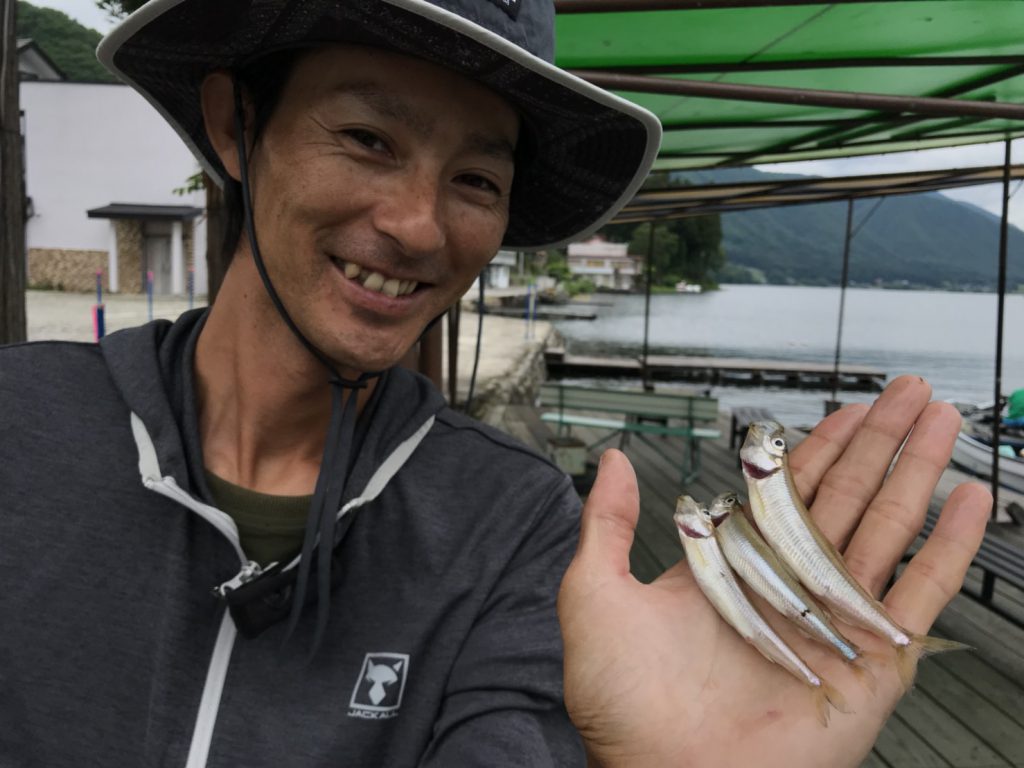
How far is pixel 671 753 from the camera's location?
4.26ft

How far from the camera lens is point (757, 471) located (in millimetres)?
1448

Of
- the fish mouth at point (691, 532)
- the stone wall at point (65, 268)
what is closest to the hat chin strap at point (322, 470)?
the fish mouth at point (691, 532)

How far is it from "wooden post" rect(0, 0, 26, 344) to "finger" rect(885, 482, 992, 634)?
3169 mm

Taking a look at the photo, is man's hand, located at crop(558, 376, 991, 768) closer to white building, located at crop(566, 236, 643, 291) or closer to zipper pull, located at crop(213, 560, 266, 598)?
zipper pull, located at crop(213, 560, 266, 598)

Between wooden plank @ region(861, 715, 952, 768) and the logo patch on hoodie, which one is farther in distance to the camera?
wooden plank @ region(861, 715, 952, 768)

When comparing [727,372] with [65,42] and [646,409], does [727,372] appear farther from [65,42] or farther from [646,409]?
[65,42]

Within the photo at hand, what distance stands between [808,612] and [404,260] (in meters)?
1.03

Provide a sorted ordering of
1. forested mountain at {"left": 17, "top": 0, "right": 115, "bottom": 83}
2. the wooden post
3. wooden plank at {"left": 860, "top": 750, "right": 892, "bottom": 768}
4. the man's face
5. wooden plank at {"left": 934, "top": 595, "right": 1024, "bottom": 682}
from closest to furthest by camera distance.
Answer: the man's face, the wooden post, wooden plank at {"left": 860, "top": 750, "right": 892, "bottom": 768}, wooden plank at {"left": 934, "top": 595, "right": 1024, "bottom": 682}, forested mountain at {"left": 17, "top": 0, "right": 115, "bottom": 83}

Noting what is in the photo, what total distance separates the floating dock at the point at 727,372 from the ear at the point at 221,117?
80.9ft

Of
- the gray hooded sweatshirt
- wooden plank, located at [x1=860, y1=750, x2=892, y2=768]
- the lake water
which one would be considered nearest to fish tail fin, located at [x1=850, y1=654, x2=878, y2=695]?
the gray hooded sweatshirt

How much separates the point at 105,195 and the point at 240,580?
4409cm

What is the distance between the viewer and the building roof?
36.5 meters

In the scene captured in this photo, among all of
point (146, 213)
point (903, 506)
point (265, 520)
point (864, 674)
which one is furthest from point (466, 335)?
point (864, 674)

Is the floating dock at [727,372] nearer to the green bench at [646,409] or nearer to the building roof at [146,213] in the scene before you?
the green bench at [646,409]
